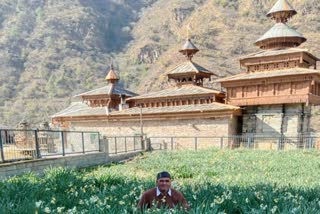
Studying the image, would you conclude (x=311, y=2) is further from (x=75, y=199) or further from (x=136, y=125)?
(x=75, y=199)

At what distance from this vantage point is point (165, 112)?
83.3ft

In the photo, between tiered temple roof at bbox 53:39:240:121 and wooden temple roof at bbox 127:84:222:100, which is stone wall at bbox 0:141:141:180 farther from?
wooden temple roof at bbox 127:84:222:100

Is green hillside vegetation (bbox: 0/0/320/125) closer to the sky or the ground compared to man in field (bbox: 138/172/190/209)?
closer to the sky

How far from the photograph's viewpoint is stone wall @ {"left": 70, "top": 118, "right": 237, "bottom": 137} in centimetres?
2388

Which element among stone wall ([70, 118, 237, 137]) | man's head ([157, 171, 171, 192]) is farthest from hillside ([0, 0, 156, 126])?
man's head ([157, 171, 171, 192])

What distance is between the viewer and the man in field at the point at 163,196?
15.9ft

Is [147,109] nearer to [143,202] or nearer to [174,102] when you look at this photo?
[174,102]

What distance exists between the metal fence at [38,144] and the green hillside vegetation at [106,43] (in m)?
37.0

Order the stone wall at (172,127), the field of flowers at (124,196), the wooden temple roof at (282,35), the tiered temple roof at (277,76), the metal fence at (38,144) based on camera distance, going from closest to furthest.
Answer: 1. the field of flowers at (124,196)
2. the metal fence at (38,144)
3. the tiered temple roof at (277,76)
4. the stone wall at (172,127)
5. the wooden temple roof at (282,35)

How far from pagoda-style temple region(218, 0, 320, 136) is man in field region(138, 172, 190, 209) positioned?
19.5 metres

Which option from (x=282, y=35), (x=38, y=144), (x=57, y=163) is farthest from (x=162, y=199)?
(x=282, y=35)

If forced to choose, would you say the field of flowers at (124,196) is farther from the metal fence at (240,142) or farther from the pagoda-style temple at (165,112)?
the pagoda-style temple at (165,112)

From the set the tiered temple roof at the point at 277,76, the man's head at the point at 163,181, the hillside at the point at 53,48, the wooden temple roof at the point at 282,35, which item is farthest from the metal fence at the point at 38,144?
the hillside at the point at 53,48

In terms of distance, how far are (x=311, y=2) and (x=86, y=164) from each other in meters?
62.4
